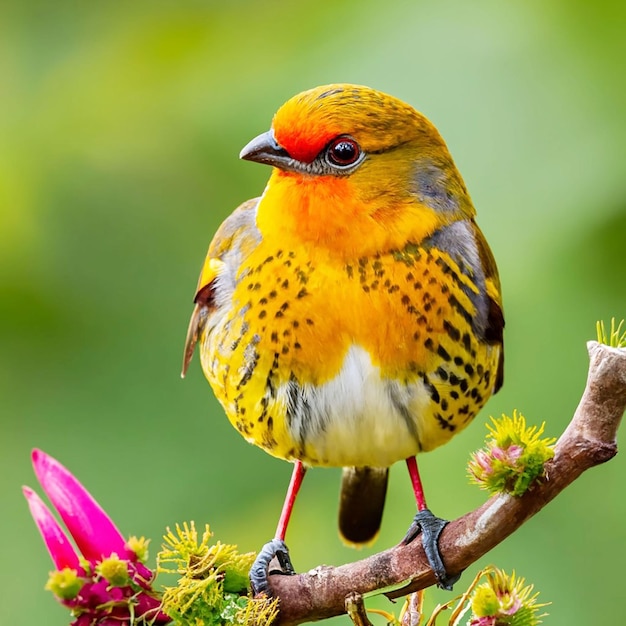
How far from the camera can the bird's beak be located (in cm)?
185

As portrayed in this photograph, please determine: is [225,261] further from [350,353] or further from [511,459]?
[511,459]

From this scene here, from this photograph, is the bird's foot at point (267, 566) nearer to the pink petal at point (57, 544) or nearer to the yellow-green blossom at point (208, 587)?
the yellow-green blossom at point (208, 587)

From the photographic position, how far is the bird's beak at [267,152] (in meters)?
1.85

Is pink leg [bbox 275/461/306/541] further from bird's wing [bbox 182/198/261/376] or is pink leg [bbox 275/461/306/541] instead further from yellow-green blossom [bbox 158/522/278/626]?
yellow-green blossom [bbox 158/522/278/626]

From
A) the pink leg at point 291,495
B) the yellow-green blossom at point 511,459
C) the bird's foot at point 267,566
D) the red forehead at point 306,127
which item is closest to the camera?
the yellow-green blossom at point 511,459

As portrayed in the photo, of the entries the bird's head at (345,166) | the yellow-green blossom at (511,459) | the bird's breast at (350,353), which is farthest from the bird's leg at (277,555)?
the bird's head at (345,166)

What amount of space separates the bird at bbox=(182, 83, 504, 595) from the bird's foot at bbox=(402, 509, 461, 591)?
0.20m

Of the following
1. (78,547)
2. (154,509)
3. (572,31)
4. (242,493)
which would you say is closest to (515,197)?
(572,31)

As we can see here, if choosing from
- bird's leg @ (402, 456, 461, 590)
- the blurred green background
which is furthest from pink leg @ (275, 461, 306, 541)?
bird's leg @ (402, 456, 461, 590)

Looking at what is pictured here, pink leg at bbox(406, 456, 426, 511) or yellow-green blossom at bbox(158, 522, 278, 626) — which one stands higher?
pink leg at bbox(406, 456, 426, 511)

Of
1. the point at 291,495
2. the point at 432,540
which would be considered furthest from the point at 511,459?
the point at 291,495

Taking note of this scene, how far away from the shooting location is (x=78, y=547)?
1.49 m

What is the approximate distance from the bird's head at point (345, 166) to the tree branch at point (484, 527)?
543 mm

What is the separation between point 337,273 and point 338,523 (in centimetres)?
69
